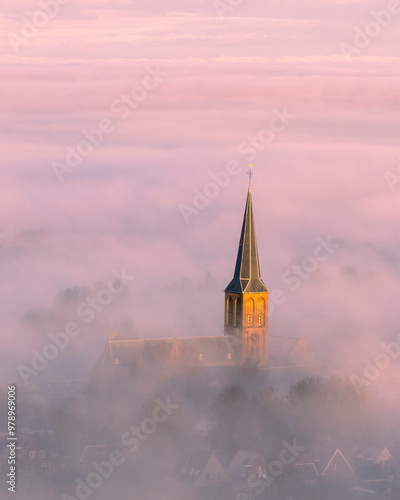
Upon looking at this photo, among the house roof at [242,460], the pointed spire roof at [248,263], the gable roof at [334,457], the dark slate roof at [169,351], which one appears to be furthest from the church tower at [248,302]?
the gable roof at [334,457]

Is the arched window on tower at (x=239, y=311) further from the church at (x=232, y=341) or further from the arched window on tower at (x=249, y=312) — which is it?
the arched window on tower at (x=249, y=312)

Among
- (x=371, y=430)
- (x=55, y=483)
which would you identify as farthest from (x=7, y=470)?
(x=371, y=430)

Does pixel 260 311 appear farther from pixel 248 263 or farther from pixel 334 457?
pixel 334 457

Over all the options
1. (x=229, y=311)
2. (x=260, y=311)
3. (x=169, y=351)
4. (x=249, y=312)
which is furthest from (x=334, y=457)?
(x=229, y=311)

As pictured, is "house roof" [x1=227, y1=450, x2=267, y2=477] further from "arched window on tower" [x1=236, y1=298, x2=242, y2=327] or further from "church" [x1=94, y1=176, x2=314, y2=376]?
"arched window on tower" [x1=236, y1=298, x2=242, y2=327]

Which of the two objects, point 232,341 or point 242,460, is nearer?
point 242,460

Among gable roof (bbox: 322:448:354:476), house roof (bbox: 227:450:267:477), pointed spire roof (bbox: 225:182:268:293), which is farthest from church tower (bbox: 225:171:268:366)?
gable roof (bbox: 322:448:354:476)

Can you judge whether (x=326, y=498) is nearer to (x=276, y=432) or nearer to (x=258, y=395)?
(x=276, y=432)

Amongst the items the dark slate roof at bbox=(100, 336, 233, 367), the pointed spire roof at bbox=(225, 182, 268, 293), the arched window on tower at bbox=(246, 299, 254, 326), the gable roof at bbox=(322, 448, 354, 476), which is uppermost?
the pointed spire roof at bbox=(225, 182, 268, 293)
